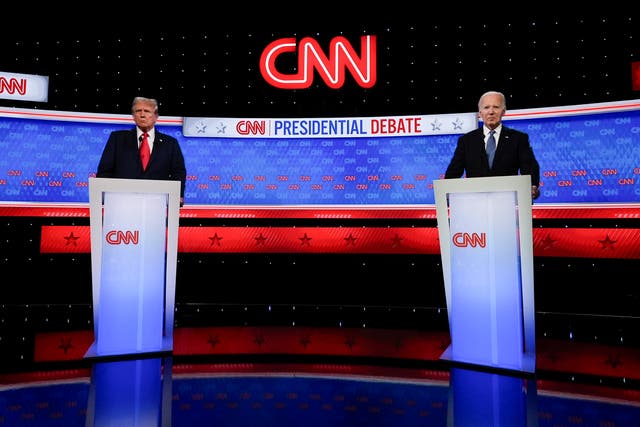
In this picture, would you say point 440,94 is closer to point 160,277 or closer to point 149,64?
point 149,64

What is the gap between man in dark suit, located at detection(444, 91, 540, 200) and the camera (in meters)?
3.26

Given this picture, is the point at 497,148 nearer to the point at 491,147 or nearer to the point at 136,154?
the point at 491,147

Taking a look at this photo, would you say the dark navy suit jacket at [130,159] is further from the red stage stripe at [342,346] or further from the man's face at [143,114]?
the red stage stripe at [342,346]

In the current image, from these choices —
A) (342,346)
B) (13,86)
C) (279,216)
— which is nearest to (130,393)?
(342,346)

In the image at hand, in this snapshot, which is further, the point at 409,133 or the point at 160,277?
the point at 409,133

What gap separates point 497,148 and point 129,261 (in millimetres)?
2452

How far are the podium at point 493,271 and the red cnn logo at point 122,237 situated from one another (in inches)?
77.3

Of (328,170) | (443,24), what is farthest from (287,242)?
(443,24)

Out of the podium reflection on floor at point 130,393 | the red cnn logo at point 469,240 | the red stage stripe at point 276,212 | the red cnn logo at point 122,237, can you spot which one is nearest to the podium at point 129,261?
the red cnn logo at point 122,237

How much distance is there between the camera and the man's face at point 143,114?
357cm

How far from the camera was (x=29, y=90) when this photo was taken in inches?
235

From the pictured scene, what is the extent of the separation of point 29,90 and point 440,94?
4.75 meters

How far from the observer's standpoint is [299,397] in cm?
254

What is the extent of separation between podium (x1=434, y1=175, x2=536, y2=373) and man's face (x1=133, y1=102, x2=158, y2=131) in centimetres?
205
